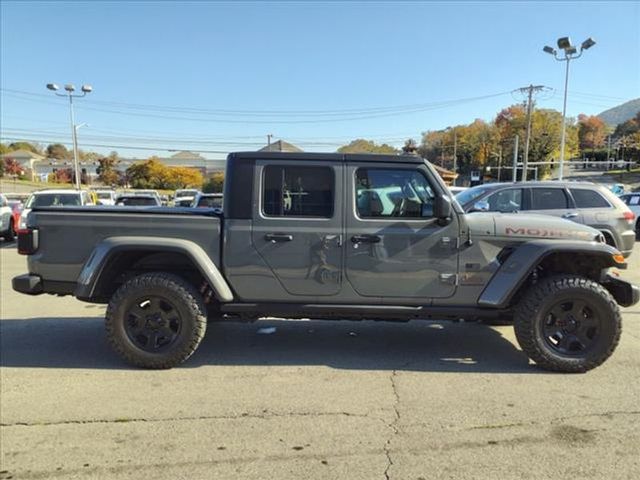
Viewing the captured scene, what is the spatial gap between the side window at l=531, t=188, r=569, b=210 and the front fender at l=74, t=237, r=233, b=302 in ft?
21.9

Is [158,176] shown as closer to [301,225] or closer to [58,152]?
[58,152]

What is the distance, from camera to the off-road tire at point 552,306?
14.4 ft

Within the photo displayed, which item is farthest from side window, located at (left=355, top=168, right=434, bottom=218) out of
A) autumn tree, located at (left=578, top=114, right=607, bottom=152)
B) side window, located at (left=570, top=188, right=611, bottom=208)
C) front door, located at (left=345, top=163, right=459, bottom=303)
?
autumn tree, located at (left=578, top=114, right=607, bottom=152)

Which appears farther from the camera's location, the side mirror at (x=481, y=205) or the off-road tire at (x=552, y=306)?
the side mirror at (x=481, y=205)

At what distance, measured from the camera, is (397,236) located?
444 cm

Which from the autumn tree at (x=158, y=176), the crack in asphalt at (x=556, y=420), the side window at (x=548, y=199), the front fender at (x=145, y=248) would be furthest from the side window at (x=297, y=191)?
the autumn tree at (x=158, y=176)

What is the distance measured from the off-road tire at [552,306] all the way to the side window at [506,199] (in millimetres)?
4858

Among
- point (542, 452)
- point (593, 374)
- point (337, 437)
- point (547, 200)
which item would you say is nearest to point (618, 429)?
point (542, 452)

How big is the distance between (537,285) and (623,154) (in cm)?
12735

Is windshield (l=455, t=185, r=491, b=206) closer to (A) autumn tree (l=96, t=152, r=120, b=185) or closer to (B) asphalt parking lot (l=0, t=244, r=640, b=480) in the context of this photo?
(B) asphalt parking lot (l=0, t=244, r=640, b=480)

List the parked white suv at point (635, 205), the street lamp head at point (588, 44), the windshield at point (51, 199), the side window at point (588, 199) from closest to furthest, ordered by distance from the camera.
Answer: the side window at point (588, 199) < the windshield at point (51, 199) < the parked white suv at point (635, 205) < the street lamp head at point (588, 44)

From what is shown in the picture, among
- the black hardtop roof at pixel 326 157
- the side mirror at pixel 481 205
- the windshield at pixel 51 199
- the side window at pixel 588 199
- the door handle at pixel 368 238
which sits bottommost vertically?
the windshield at pixel 51 199

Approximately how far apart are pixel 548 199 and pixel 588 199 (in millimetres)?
664

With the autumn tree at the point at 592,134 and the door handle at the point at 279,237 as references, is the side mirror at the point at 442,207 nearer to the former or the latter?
the door handle at the point at 279,237
